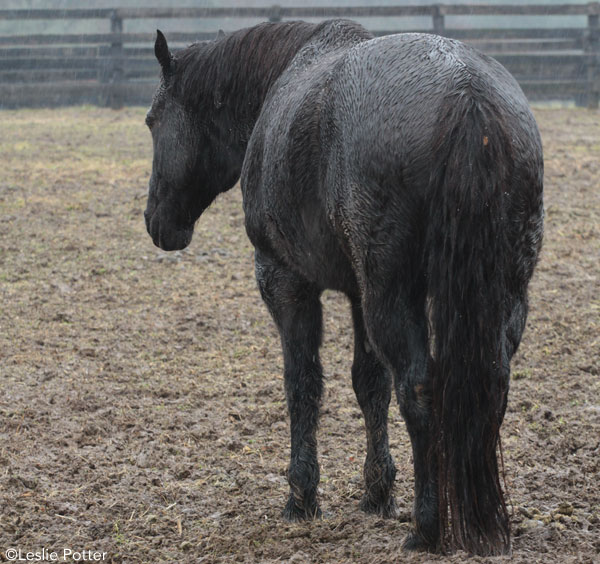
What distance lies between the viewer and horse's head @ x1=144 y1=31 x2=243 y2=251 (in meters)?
4.02

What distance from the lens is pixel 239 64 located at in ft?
12.5

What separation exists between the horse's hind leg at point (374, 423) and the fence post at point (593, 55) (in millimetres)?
13732

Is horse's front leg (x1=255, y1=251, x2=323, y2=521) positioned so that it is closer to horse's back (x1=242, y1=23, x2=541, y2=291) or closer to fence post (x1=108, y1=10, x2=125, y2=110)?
horse's back (x1=242, y1=23, x2=541, y2=291)

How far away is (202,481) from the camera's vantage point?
391 cm

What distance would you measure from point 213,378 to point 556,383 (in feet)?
7.43

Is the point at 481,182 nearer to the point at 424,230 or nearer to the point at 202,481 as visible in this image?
the point at 424,230

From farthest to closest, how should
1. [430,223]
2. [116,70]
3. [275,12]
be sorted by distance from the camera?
1. [116,70]
2. [275,12]
3. [430,223]

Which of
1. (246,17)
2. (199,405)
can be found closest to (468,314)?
(199,405)

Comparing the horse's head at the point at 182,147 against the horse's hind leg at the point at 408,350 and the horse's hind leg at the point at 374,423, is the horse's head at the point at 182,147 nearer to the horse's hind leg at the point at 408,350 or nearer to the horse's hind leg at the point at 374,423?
the horse's hind leg at the point at 374,423

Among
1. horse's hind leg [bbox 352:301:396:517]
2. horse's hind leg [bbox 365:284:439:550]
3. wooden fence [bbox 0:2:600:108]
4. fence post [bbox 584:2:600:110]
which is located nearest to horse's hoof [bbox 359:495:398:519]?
horse's hind leg [bbox 352:301:396:517]

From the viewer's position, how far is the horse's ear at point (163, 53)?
3.91m

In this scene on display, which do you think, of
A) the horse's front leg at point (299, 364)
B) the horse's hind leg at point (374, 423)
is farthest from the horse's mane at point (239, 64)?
the horse's hind leg at point (374, 423)

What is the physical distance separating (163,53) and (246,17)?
12685 mm

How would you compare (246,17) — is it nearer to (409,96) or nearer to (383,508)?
(383,508)
